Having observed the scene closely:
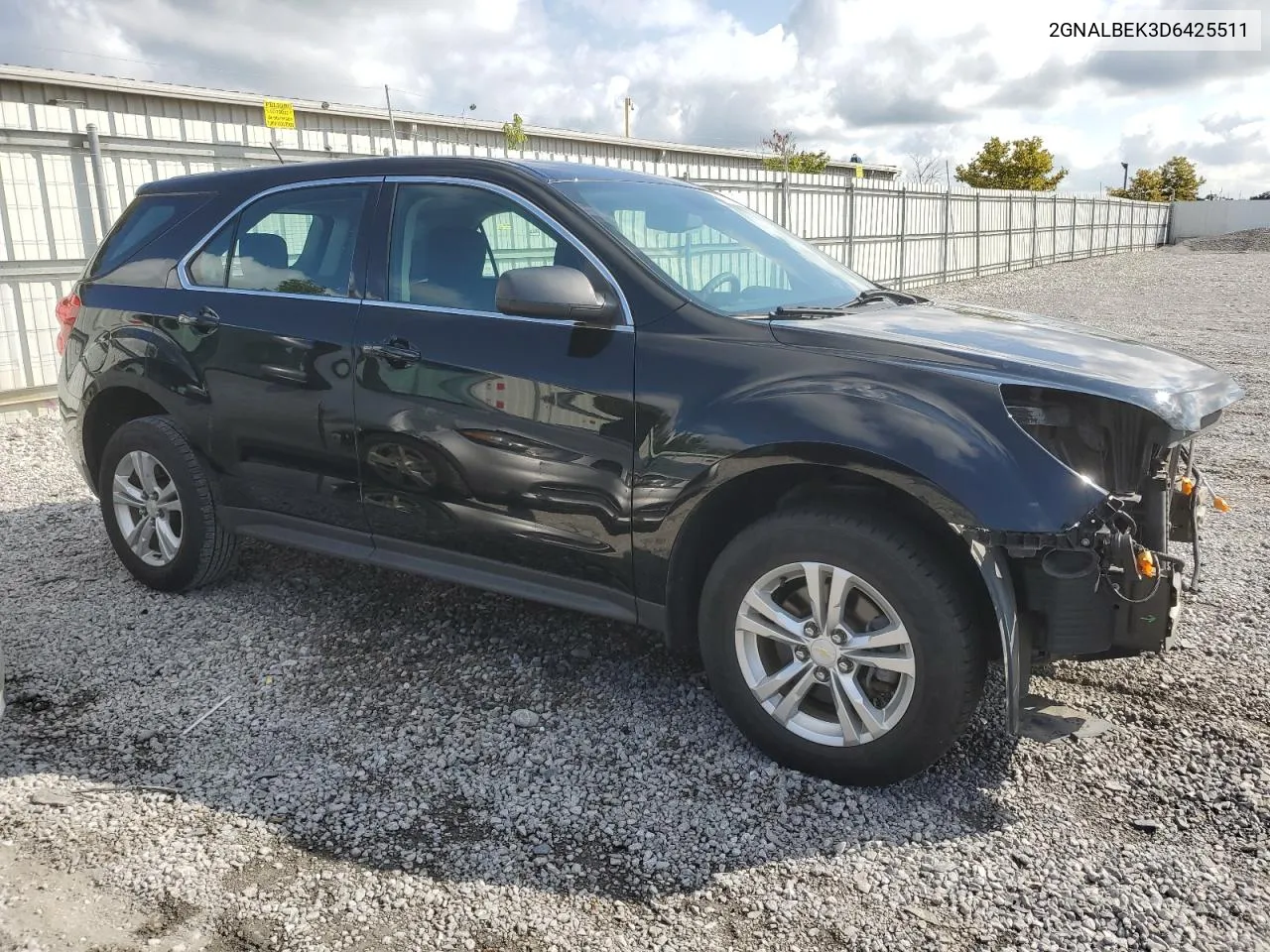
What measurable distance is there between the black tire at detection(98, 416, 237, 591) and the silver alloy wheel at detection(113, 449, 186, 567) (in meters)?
0.02

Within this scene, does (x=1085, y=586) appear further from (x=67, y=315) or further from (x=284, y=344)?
(x=67, y=315)

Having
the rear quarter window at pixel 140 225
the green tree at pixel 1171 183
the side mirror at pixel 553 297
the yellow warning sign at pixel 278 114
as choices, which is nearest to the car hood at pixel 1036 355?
the side mirror at pixel 553 297

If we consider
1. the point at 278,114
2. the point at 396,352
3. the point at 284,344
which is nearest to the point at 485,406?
the point at 396,352

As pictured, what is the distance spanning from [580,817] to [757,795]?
529mm

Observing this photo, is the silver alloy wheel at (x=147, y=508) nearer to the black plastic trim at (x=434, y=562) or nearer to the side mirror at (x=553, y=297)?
the black plastic trim at (x=434, y=562)

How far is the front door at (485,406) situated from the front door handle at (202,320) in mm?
814

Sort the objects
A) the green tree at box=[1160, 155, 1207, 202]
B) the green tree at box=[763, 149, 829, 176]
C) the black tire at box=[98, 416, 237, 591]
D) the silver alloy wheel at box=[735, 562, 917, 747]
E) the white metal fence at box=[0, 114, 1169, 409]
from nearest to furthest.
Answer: the silver alloy wheel at box=[735, 562, 917, 747], the black tire at box=[98, 416, 237, 591], the white metal fence at box=[0, 114, 1169, 409], the green tree at box=[763, 149, 829, 176], the green tree at box=[1160, 155, 1207, 202]

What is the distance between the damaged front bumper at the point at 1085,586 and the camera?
105 inches

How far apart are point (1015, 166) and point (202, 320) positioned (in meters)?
54.9

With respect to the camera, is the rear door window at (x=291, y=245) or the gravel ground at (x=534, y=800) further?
the rear door window at (x=291, y=245)

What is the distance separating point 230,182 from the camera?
4383 mm

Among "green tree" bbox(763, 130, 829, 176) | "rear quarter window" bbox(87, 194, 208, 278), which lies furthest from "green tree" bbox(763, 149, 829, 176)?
"rear quarter window" bbox(87, 194, 208, 278)

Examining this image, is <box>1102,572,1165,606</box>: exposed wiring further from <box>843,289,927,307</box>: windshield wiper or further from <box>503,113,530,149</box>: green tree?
<box>503,113,530,149</box>: green tree

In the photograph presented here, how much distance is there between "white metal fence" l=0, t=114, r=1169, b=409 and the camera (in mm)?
8594
